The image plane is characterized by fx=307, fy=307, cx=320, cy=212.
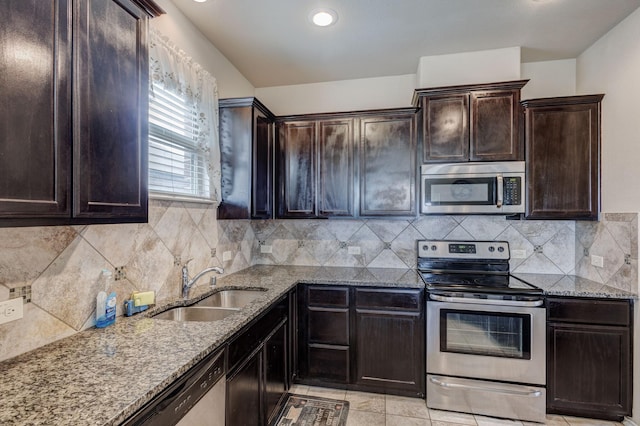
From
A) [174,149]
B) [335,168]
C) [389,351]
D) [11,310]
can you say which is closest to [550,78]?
[335,168]

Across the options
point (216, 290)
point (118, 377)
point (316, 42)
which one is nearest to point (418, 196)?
point (316, 42)

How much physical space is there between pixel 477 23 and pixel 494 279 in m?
2.03

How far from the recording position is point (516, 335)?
2.26 m

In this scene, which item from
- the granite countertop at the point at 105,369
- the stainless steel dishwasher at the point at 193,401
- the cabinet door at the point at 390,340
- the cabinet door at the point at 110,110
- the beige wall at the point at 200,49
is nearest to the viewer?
the granite countertop at the point at 105,369

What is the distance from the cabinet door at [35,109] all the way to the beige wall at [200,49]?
1.11m

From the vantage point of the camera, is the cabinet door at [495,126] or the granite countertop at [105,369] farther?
the cabinet door at [495,126]

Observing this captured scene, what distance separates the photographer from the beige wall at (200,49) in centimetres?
205

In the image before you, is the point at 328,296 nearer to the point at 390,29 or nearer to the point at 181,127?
the point at 181,127

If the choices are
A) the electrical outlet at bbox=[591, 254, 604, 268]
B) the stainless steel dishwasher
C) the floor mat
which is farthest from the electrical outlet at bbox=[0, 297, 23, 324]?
the electrical outlet at bbox=[591, 254, 604, 268]

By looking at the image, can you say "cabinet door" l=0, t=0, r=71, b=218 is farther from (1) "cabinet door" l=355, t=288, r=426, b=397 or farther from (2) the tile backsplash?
(1) "cabinet door" l=355, t=288, r=426, b=397

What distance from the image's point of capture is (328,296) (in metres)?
2.60

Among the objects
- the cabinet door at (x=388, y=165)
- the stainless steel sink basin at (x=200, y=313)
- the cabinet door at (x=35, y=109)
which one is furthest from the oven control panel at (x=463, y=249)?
the cabinet door at (x=35, y=109)

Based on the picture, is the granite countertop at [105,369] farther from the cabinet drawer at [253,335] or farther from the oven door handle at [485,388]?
the oven door handle at [485,388]

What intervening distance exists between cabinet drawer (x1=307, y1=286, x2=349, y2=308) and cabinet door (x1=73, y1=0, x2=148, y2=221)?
1.56m
